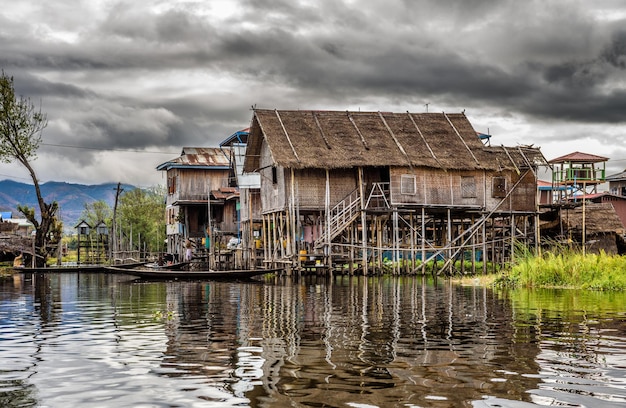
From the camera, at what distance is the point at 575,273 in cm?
2338

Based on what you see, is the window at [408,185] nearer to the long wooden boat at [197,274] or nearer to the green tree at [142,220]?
the long wooden boat at [197,274]

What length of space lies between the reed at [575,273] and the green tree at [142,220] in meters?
54.3

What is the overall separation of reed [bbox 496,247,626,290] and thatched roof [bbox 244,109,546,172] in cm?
1200

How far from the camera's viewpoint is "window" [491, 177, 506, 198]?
1517 inches

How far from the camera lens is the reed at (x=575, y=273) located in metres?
22.3

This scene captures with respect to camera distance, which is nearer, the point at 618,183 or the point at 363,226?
the point at 363,226

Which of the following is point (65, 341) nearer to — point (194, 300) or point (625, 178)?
point (194, 300)

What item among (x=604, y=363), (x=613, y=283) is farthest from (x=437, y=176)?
(x=604, y=363)

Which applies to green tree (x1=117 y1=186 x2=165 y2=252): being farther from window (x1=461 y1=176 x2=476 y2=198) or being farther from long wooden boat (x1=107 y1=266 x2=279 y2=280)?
window (x1=461 y1=176 x2=476 y2=198)

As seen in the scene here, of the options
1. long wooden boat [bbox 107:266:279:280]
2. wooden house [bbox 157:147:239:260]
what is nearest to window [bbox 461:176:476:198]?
long wooden boat [bbox 107:266:279:280]

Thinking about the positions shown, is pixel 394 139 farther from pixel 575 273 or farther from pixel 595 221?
pixel 575 273

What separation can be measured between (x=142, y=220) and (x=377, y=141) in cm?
4683

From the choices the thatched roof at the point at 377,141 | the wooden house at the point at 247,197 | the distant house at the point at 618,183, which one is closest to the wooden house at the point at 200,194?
the wooden house at the point at 247,197

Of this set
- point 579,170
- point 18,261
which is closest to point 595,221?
point 579,170
